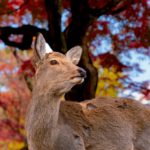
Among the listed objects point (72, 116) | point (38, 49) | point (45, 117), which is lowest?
point (72, 116)

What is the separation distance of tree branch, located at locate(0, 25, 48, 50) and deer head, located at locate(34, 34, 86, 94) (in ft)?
16.7

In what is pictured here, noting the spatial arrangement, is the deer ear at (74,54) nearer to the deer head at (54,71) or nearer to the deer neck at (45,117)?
the deer head at (54,71)

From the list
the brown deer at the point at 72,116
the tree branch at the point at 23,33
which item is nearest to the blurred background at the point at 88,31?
the tree branch at the point at 23,33

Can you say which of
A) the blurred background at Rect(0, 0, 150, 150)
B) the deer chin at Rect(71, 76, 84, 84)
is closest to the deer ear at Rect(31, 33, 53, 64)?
the deer chin at Rect(71, 76, 84, 84)

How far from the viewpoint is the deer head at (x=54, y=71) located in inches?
217

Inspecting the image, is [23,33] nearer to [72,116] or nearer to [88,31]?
[88,31]

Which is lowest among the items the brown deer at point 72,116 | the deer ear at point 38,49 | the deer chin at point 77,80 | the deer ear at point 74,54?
the brown deer at point 72,116

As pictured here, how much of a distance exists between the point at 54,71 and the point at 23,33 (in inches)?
237

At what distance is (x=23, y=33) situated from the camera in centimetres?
1154

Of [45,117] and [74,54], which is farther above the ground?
[74,54]

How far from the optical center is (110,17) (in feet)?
38.9

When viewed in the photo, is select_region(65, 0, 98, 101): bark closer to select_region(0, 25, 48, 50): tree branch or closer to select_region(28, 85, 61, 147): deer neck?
select_region(0, 25, 48, 50): tree branch

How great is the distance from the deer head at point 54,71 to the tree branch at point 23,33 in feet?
16.7

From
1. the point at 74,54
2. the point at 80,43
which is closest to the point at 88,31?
the point at 80,43
